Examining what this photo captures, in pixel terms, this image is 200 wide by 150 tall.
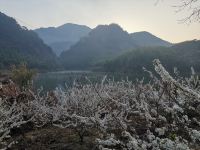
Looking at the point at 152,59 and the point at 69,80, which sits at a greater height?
the point at 152,59

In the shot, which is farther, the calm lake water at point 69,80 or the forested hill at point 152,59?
the forested hill at point 152,59

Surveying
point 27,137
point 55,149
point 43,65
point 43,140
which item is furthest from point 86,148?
point 43,65

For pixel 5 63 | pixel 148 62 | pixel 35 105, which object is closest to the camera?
pixel 35 105

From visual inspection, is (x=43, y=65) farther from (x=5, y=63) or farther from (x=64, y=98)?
(x=64, y=98)

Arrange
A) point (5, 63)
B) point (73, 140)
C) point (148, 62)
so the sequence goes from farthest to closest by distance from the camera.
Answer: point (148, 62)
point (5, 63)
point (73, 140)

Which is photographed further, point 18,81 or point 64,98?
point 18,81

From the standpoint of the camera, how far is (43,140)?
8.52 meters

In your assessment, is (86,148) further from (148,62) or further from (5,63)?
(148,62)

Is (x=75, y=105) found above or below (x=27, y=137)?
above

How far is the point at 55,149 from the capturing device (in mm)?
7715

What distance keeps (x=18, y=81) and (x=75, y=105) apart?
73.0 feet

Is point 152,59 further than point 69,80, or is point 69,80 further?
point 152,59

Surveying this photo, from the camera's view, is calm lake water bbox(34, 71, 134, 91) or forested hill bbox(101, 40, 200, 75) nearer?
calm lake water bbox(34, 71, 134, 91)

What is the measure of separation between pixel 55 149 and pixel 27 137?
1.50 metres
